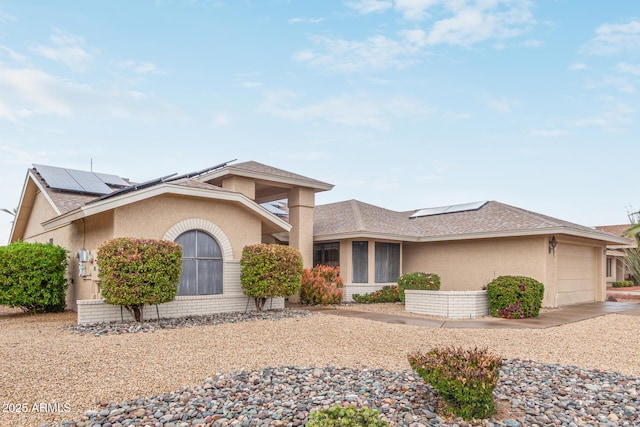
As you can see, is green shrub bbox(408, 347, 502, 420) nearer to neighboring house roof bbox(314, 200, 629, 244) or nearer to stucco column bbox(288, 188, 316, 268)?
neighboring house roof bbox(314, 200, 629, 244)

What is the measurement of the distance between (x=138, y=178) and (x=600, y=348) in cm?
1953

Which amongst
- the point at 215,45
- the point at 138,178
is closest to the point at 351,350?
the point at 215,45

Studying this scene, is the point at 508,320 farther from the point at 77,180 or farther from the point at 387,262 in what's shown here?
the point at 77,180

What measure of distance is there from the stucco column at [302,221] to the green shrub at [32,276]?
8.00 m

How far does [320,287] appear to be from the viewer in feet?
52.5

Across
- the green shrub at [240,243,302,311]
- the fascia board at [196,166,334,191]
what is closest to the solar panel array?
the fascia board at [196,166,334,191]

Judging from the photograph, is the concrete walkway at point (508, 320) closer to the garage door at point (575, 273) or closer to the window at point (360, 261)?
the garage door at point (575, 273)

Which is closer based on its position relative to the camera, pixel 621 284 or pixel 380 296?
pixel 380 296

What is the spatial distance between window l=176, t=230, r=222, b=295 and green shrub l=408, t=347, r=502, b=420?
8.67 meters

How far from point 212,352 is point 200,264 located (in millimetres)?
5218

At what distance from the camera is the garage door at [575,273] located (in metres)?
16.7

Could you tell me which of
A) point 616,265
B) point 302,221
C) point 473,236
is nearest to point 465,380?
point 473,236

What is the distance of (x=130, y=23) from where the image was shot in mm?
12867

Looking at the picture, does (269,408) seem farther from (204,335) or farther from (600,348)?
(600,348)
